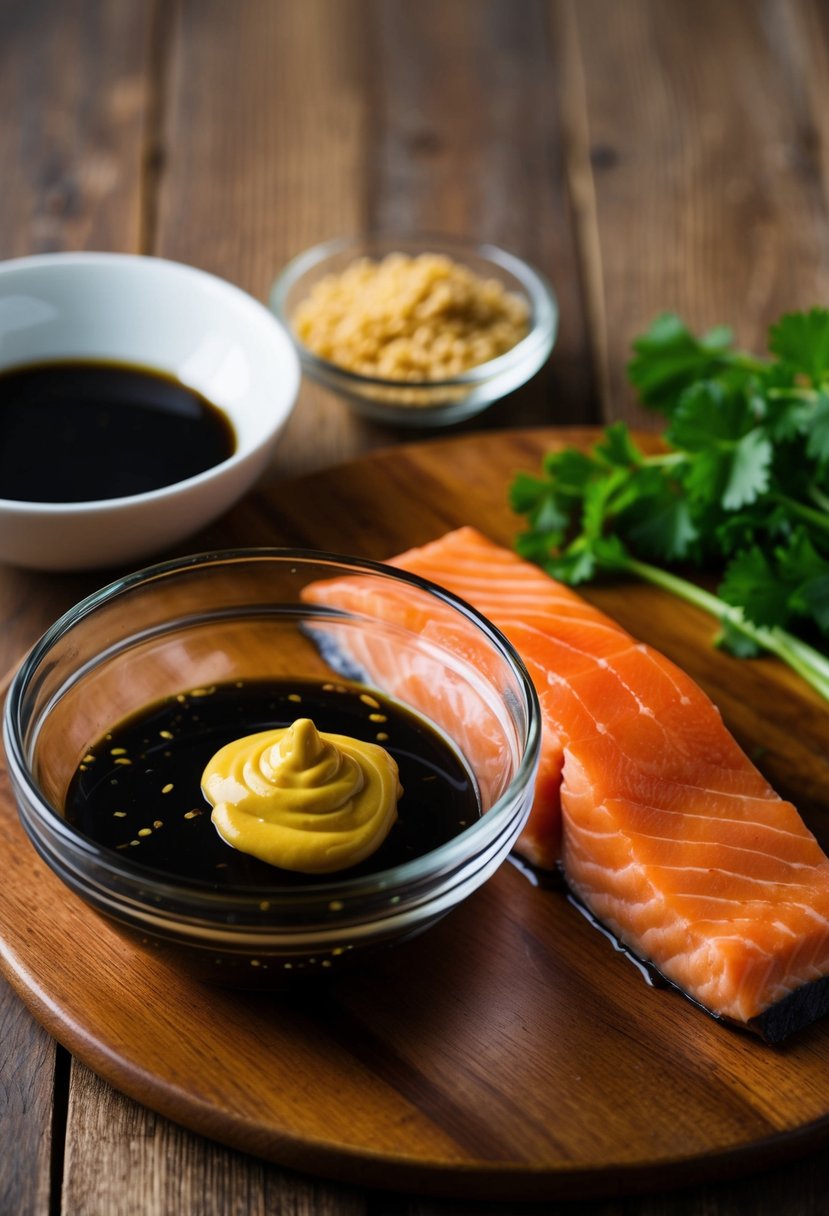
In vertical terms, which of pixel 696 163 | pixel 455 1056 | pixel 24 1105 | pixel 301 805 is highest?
pixel 696 163

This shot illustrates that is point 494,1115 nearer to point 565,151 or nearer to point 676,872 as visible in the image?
point 676,872

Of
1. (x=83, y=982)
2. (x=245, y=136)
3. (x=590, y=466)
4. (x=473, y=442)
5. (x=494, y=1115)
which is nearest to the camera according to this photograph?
(x=494, y=1115)

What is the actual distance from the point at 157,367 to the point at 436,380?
62cm

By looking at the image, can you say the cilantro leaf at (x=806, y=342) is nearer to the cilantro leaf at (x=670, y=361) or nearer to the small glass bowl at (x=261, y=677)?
the cilantro leaf at (x=670, y=361)

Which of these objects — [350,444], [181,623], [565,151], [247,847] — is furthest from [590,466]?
[565,151]

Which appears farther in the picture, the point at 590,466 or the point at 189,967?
the point at 590,466

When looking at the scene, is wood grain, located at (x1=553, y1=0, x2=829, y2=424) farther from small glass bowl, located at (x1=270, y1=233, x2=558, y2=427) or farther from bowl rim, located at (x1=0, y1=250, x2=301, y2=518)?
bowl rim, located at (x1=0, y1=250, x2=301, y2=518)

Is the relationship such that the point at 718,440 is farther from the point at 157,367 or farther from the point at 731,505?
the point at 157,367

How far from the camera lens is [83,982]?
6.46ft

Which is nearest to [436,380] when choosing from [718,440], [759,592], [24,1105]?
[718,440]

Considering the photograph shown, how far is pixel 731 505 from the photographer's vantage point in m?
2.65

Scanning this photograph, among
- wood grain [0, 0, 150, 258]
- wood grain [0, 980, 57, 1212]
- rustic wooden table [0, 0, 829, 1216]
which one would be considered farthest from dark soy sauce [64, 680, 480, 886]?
wood grain [0, 0, 150, 258]

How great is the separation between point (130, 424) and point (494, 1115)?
163 cm

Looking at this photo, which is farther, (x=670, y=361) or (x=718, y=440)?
(x=670, y=361)
